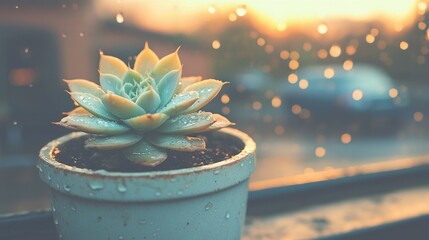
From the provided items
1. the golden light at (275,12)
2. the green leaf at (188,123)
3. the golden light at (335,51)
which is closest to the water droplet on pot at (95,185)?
the green leaf at (188,123)

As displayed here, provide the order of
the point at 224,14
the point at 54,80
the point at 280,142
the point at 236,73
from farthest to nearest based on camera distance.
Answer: the point at 280,142, the point at 54,80, the point at 236,73, the point at 224,14

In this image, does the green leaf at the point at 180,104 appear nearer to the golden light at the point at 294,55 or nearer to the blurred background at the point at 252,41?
the blurred background at the point at 252,41

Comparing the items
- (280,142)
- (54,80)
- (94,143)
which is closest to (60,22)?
(94,143)

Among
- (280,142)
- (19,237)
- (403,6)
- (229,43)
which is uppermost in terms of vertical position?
(403,6)

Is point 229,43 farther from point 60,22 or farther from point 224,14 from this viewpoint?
point 60,22

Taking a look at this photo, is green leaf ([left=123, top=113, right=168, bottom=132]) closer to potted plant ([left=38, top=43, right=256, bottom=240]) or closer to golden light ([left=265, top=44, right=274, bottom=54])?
potted plant ([left=38, top=43, right=256, bottom=240])

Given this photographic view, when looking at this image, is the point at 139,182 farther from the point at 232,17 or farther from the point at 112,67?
the point at 232,17
